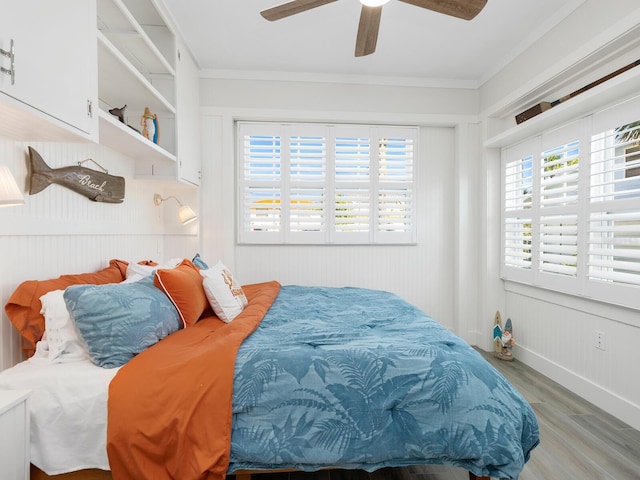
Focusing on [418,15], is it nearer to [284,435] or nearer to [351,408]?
[351,408]

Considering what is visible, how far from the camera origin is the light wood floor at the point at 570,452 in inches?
63.0

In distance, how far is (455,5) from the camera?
167 cm

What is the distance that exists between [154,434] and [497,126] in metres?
3.73

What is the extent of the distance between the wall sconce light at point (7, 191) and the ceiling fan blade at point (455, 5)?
1868 millimetres

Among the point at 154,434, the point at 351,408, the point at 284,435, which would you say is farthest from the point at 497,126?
the point at 154,434

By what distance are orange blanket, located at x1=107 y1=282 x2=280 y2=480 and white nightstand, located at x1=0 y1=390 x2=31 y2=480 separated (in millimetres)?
257

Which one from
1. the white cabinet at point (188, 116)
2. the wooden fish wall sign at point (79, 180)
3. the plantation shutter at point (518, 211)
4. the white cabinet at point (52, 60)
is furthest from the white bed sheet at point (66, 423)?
the plantation shutter at point (518, 211)

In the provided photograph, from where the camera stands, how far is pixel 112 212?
2273 mm

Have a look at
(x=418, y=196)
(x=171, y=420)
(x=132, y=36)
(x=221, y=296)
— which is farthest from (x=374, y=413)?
(x=418, y=196)

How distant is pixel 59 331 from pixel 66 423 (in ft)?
1.23

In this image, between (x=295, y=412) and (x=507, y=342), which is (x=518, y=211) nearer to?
(x=507, y=342)

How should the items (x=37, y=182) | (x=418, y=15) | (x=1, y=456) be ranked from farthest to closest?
(x=418, y=15) → (x=37, y=182) → (x=1, y=456)

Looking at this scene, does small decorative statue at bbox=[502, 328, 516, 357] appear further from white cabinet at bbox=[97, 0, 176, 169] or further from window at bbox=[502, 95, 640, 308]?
white cabinet at bbox=[97, 0, 176, 169]

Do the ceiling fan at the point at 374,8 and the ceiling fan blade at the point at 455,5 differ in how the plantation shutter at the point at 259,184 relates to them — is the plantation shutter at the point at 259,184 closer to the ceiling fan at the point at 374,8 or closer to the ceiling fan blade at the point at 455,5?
the ceiling fan at the point at 374,8
